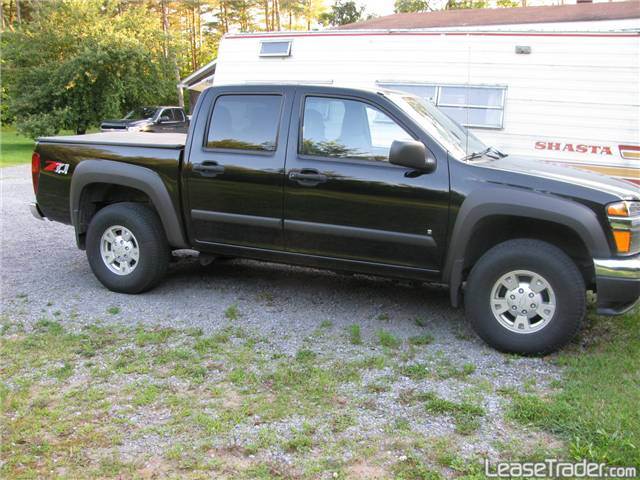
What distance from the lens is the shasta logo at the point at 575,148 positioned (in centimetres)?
798

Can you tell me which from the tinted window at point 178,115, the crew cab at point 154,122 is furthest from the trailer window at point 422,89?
the tinted window at point 178,115

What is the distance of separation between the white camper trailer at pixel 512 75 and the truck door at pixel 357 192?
9.58ft

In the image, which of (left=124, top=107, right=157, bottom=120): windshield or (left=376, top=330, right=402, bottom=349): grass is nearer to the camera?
(left=376, top=330, right=402, bottom=349): grass

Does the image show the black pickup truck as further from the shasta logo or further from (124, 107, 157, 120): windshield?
(124, 107, 157, 120): windshield

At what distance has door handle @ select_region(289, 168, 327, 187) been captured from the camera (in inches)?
198

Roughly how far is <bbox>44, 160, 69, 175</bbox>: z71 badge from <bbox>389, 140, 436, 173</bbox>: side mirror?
315 cm

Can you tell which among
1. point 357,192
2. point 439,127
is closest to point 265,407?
point 357,192

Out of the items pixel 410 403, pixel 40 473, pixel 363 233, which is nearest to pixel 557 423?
pixel 410 403

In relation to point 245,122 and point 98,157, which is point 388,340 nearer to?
point 245,122

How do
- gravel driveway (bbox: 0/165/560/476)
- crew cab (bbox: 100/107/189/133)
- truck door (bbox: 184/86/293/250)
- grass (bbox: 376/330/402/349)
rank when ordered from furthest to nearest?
1. crew cab (bbox: 100/107/189/133)
2. truck door (bbox: 184/86/293/250)
3. grass (bbox: 376/330/402/349)
4. gravel driveway (bbox: 0/165/560/476)

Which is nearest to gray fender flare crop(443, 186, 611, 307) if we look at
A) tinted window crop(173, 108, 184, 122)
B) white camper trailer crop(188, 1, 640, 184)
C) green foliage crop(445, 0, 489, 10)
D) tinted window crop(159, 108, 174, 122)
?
white camper trailer crop(188, 1, 640, 184)

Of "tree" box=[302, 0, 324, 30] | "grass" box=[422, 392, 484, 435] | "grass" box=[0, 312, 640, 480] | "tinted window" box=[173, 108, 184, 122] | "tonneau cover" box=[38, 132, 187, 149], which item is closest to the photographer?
"grass" box=[0, 312, 640, 480]

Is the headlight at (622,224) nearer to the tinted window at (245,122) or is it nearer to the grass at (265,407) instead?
the grass at (265,407)

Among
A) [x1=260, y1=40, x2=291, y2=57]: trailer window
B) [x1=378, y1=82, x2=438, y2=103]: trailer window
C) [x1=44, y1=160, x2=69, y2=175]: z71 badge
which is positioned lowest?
[x1=44, y1=160, x2=69, y2=175]: z71 badge
